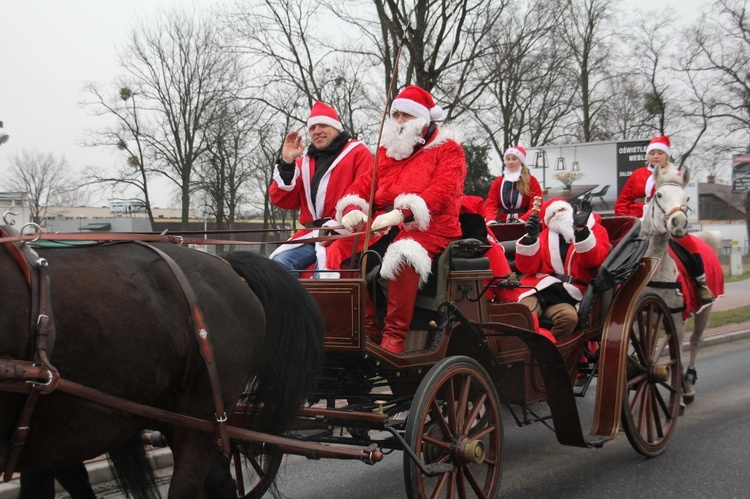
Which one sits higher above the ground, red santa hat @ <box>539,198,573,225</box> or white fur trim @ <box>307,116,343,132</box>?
white fur trim @ <box>307,116,343,132</box>

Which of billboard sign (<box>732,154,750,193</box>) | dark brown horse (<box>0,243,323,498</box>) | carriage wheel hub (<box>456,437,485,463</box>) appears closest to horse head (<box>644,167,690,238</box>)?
carriage wheel hub (<box>456,437,485,463</box>)

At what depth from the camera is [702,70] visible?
31891 mm

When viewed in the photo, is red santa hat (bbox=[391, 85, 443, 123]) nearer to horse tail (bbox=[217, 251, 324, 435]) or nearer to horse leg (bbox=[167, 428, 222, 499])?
horse tail (bbox=[217, 251, 324, 435])

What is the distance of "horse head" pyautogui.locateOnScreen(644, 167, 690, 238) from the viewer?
5.91m

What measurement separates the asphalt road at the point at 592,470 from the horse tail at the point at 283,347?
5.12 ft

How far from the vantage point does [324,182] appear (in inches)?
189

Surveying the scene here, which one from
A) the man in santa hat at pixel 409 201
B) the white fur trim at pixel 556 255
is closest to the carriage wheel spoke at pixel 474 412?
the man in santa hat at pixel 409 201

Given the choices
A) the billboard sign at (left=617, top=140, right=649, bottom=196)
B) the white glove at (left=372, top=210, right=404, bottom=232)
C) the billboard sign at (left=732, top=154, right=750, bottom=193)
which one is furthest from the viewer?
the billboard sign at (left=617, top=140, right=649, bottom=196)

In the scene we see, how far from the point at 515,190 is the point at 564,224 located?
120 inches

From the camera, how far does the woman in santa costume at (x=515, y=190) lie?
8297 millimetres

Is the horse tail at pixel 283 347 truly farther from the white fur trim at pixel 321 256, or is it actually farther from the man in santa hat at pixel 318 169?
the man in santa hat at pixel 318 169

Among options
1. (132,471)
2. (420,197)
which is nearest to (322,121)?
(420,197)

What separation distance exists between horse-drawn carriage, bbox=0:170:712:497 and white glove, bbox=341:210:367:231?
32 cm

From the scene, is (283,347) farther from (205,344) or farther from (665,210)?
(665,210)
